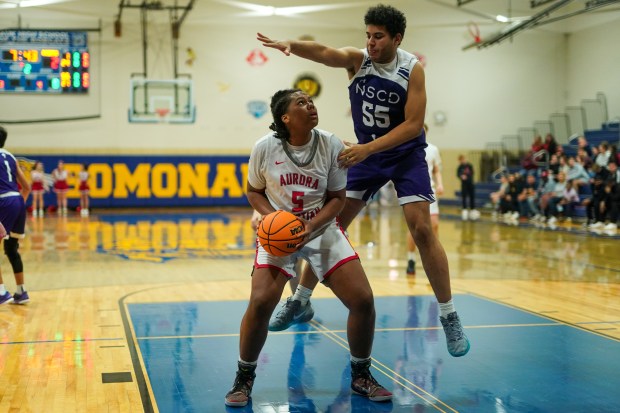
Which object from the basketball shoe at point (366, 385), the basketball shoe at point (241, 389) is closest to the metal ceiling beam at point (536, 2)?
the basketball shoe at point (366, 385)

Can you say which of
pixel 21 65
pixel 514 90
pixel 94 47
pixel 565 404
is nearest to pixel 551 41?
pixel 514 90

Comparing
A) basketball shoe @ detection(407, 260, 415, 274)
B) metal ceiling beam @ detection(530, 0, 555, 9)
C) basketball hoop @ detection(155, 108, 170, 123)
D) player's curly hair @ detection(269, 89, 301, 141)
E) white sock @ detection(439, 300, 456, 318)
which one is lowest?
basketball shoe @ detection(407, 260, 415, 274)

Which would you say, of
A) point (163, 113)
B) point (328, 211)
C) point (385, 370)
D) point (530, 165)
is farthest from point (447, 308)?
point (163, 113)

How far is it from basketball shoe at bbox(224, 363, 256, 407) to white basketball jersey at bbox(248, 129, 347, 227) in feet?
3.37

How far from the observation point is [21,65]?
2403 centimetres

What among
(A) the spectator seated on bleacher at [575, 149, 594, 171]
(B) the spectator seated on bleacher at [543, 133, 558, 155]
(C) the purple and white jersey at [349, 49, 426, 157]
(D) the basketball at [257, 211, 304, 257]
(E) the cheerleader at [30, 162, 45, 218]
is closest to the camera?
(D) the basketball at [257, 211, 304, 257]

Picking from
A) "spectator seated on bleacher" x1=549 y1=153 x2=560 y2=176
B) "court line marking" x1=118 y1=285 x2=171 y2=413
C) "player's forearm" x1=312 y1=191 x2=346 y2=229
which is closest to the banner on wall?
"spectator seated on bleacher" x1=549 y1=153 x2=560 y2=176

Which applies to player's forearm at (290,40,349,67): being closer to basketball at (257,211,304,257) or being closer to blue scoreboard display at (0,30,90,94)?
basketball at (257,211,304,257)

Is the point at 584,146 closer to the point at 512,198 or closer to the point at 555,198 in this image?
the point at 555,198

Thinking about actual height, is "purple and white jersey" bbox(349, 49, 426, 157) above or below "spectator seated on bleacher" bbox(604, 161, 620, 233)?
above

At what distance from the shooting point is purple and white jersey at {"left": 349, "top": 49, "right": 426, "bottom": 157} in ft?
17.8

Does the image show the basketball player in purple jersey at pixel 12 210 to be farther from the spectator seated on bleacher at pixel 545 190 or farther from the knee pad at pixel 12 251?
the spectator seated on bleacher at pixel 545 190

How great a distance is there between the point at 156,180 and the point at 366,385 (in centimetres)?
2250

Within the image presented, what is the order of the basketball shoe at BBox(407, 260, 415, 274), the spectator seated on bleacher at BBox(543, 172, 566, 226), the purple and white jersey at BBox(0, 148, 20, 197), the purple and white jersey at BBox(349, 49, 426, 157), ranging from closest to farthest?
the purple and white jersey at BBox(349, 49, 426, 157) < the purple and white jersey at BBox(0, 148, 20, 197) < the basketball shoe at BBox(407, 260, 415, 274) < the spectator seated on bleacher at BBox(543, 172, 566, 226)
